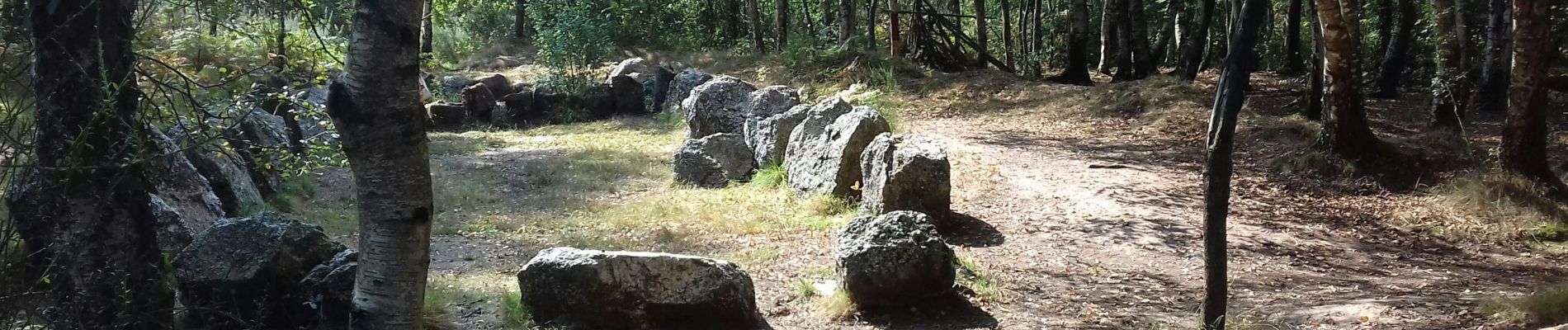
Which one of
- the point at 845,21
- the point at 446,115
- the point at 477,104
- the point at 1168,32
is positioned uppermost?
the point at 845,21

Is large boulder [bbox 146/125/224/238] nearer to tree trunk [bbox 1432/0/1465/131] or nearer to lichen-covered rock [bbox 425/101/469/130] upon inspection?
lichen-covered rock [bbox 425/101/469/130]

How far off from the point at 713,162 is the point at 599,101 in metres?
8.15

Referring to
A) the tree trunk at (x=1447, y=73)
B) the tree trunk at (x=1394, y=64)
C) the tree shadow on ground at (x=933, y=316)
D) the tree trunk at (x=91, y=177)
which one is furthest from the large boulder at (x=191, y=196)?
Answer: the tree trunk at (x=1394, y=64)

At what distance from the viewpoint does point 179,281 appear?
5047mm

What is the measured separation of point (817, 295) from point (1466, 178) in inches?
222

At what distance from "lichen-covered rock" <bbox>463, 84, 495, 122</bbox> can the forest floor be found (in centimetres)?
532

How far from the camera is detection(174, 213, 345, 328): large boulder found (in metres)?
5.12

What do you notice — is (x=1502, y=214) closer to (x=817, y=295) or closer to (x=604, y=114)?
(x=817, y=295)

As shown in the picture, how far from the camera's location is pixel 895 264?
20.3ft

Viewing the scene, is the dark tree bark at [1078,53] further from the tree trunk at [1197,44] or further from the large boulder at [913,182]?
the large boulder at [913,182]

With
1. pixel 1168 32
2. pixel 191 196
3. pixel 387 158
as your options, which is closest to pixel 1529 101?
pixel 387 158

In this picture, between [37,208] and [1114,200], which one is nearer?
[37,208]

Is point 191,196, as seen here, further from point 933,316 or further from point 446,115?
point 446,115

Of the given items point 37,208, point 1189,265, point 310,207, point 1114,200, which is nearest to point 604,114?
point 310,207
